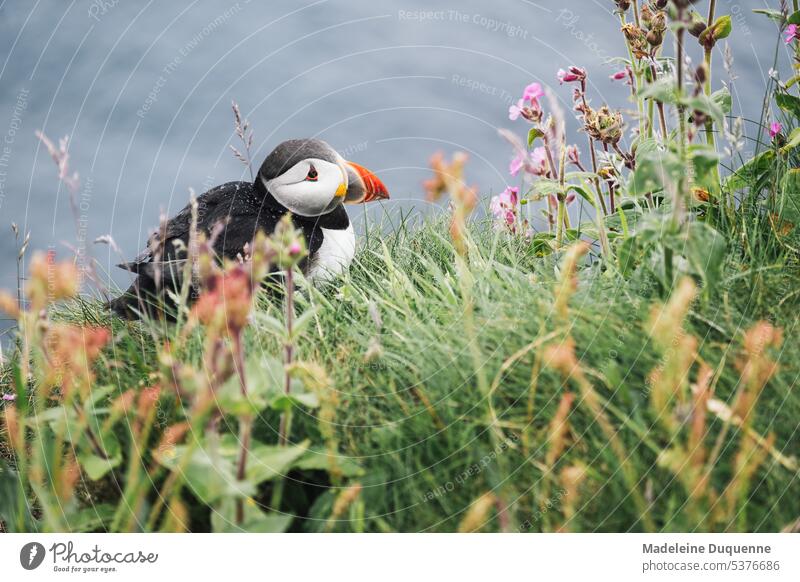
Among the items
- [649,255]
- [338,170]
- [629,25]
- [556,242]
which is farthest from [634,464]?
[338,170]

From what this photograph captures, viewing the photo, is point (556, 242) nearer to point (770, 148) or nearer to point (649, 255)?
point (649, 255)

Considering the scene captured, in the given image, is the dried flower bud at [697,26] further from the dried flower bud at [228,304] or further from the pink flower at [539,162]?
the dried flower bud at [228,304]

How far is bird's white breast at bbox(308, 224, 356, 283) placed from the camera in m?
2.97

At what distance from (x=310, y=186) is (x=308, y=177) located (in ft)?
0.14

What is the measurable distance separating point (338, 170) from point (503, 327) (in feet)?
5.02

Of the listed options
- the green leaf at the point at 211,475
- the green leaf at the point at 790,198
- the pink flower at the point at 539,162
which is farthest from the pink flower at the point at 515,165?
the green leaf at the point at 211,475

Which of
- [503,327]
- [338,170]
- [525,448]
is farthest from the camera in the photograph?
[338,170]

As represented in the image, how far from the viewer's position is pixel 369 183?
10.4 feet

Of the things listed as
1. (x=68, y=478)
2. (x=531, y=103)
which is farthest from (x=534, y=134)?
(x=68, y=478)

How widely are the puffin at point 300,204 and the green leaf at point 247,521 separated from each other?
60.7 inches

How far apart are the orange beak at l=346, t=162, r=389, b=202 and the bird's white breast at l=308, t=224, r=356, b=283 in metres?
0.23

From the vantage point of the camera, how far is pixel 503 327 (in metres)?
1.82

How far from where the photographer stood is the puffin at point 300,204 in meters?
2.90

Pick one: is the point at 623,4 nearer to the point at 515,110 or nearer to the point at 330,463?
the point at 515,110
